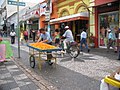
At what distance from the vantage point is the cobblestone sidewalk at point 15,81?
254 inches

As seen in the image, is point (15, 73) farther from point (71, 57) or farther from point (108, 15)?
point (108, 15)

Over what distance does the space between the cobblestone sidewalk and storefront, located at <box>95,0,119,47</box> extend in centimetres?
855

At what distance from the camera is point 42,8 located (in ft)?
90.9

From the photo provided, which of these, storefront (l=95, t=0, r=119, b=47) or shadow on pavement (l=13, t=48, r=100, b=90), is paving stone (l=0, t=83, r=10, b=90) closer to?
shadow on pavement (l=13, t=48, r=100, b=90)

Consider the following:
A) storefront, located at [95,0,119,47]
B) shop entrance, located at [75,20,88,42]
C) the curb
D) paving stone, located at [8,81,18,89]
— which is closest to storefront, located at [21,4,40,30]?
shop entrance, located at [75,20,88,42]

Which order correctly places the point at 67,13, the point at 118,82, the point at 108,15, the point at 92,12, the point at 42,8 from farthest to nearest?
the point at 42,8
the point at 67,13
the point at 92,12
the point at 108,15
the point at 118,82

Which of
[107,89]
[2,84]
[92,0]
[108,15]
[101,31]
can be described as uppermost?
[92,0]

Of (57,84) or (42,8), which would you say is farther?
(42,8)

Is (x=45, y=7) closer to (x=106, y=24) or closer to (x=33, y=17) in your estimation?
(x=33, y=17)

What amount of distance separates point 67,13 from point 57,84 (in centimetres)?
1602

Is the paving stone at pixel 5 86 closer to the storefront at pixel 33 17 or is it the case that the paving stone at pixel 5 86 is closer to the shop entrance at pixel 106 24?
the shop entrance at pixel 106 24

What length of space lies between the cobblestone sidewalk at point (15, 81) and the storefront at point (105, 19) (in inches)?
337

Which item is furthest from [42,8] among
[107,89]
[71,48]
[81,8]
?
[107,89]

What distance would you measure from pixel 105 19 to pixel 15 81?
11132 millimetres
